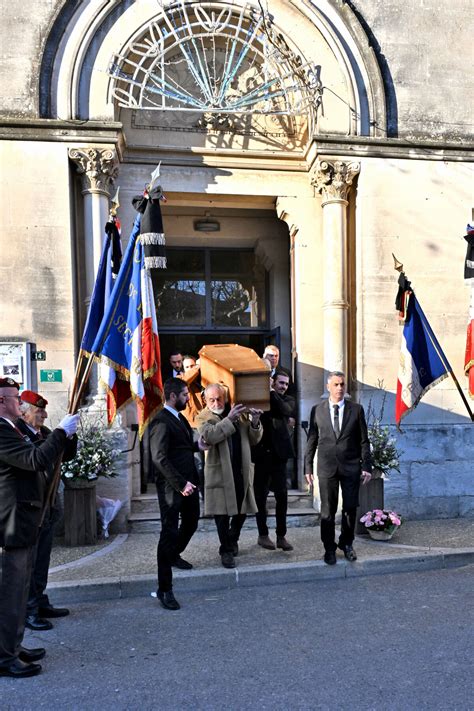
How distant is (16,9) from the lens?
7.80 m

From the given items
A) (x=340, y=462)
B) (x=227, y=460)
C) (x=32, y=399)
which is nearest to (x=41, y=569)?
(x=32, y=399)

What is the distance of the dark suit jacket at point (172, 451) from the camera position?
5156mm

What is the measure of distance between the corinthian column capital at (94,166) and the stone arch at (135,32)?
0.48 metres

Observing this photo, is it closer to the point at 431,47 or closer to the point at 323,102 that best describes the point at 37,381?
the point at 323,102

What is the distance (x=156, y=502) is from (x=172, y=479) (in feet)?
11.0

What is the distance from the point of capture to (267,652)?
14.1 feet

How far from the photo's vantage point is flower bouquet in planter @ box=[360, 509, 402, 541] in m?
6.94

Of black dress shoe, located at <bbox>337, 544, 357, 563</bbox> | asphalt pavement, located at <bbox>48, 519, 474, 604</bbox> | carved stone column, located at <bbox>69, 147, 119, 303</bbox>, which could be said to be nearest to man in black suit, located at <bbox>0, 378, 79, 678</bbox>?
asphalt pavement, located at <bbox>48, 519, 474, 604</bbox>

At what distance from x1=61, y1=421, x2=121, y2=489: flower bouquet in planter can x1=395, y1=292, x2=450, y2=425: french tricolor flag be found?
3.57m

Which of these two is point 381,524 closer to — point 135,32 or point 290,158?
point 290,158

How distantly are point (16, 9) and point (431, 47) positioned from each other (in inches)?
229

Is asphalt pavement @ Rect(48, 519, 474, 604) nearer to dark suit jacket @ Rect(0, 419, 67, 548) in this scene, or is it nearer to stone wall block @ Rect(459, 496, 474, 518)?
stone wall block @ Rect(459, 496, 474, 518)

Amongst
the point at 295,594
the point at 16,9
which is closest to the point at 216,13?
the point at 16,9

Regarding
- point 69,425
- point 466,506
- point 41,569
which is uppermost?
point 69,425
